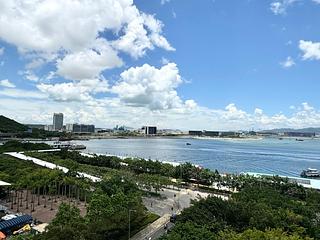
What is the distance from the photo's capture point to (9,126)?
→ 185 m

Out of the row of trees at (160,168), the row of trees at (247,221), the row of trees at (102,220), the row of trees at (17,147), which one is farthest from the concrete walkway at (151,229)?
the row of trees at (17,147)

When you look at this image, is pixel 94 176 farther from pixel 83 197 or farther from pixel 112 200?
pixel 112 200

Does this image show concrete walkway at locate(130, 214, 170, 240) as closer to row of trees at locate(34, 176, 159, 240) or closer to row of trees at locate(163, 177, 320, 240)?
row of trees at locate(34, 176, 159, 240)

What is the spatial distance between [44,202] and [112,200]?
43.2 ft

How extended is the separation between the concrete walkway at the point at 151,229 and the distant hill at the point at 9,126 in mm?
157376

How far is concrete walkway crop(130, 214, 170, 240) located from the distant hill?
157376 mm

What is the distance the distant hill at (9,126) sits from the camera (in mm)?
174125

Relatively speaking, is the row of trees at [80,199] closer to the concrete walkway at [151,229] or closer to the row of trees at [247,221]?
the concrete walkway at [151,229]

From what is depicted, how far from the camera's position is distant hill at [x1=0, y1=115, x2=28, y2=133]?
174 m

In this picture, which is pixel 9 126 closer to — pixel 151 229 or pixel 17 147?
pixel 17 147

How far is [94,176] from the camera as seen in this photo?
168 ft

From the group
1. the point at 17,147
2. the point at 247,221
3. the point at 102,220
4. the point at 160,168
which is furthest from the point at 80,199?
the point at 17,147

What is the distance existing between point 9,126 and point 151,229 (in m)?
175

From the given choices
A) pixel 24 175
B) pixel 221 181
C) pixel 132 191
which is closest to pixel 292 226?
pixel 132 191
